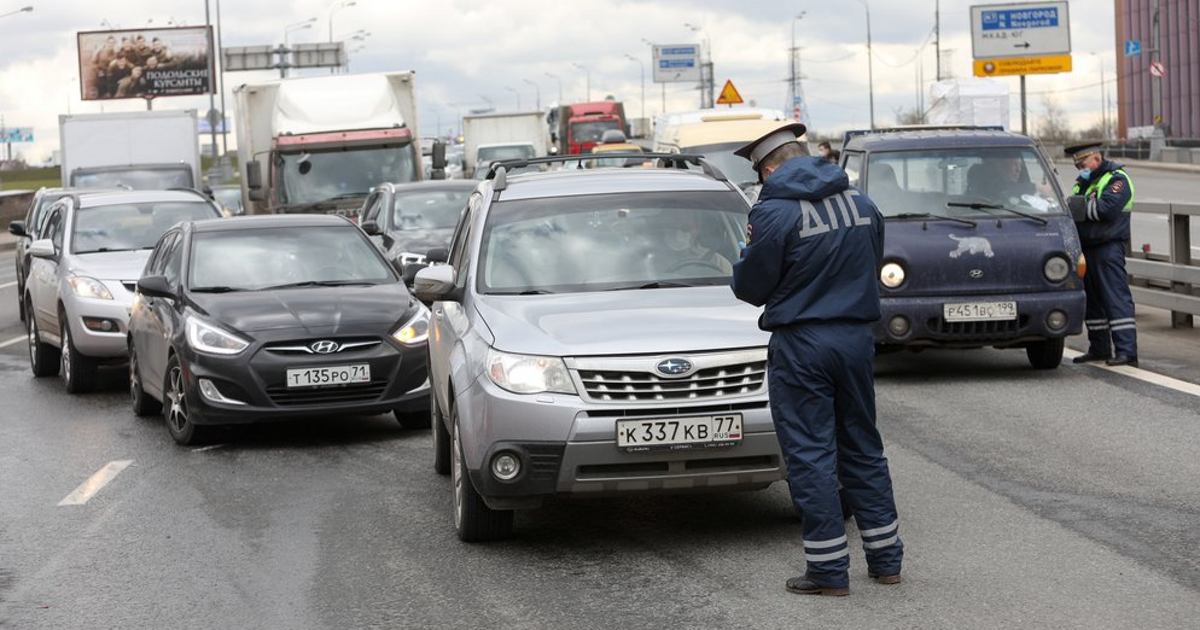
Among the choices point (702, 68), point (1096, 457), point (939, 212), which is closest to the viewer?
point (1096, 457)

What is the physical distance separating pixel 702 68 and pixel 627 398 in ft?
376

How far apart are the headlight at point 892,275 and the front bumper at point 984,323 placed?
0.36 ft

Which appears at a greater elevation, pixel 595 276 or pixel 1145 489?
pixel 595 276

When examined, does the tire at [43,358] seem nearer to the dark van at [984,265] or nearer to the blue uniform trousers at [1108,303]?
the dark van at [984,265]

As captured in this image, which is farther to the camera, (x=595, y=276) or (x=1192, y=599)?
(x=595, y=276)

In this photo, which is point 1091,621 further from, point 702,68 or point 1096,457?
point 702,68

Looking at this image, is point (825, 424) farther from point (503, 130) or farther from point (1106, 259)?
point (503, 130)

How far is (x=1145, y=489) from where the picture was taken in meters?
8.46

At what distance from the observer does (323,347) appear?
36.2ft

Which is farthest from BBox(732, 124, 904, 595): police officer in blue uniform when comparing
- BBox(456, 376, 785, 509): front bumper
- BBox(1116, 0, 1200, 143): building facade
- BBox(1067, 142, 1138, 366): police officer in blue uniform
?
BBox(1116, 0, 1200, 143): building facade

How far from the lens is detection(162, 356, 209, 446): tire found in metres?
11.1

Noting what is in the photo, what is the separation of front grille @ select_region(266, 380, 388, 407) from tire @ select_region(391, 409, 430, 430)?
1.72ft

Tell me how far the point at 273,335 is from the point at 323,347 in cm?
31

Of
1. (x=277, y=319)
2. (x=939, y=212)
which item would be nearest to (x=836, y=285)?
(x=277, y=319)
